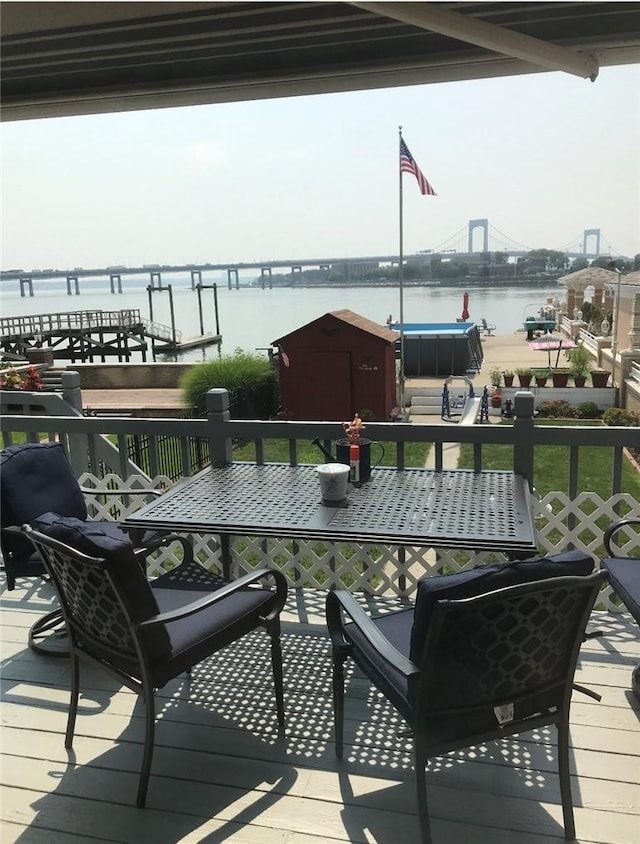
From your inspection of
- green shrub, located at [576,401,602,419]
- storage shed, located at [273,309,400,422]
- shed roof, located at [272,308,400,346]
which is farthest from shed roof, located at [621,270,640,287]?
storage shed, located at [273,309,400,422]

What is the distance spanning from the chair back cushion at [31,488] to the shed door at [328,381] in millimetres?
14391

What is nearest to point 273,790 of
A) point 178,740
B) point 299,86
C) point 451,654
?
point 178,740

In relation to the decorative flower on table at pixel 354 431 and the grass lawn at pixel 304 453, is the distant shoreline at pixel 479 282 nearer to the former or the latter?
the grass lawn at pixel 304 453

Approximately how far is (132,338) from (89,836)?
47389 millimetres

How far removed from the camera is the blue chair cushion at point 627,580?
206 centimetres

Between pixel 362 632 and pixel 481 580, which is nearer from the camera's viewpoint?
pixel 481 580

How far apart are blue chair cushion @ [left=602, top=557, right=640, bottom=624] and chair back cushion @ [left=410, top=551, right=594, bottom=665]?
717mm

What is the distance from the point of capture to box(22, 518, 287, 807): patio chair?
1.74 metres

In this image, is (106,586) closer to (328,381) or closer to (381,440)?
(381,440)

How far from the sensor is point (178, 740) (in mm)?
2133

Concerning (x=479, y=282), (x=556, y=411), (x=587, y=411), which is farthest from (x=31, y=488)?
(x=479, y=282)

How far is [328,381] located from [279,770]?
50.7ft

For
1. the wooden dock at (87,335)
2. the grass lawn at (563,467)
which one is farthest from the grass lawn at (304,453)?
the wooden dock at (87,335)

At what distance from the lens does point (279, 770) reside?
77.6 inches
